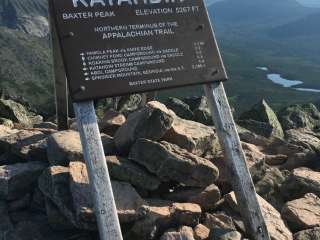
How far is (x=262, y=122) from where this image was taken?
22297 millimetres

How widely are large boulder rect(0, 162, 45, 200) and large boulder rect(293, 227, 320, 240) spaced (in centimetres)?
634

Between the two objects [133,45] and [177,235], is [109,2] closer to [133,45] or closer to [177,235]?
[133,45]

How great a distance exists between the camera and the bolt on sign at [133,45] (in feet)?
31.9

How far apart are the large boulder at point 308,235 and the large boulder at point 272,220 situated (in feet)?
0.62

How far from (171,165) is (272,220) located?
2.66 metres

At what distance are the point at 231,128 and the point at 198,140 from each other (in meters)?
2.14

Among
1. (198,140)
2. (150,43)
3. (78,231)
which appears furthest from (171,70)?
(78,231)

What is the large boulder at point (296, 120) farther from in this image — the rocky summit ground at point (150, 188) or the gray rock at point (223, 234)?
the gray rock at point (223, 234)

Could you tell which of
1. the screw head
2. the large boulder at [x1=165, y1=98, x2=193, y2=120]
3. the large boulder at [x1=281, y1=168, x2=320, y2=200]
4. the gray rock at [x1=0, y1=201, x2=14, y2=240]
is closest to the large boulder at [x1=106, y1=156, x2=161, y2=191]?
the gray rock at [x1=0, y1=201, x2=14, y2=240]

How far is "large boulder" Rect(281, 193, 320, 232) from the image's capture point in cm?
1190

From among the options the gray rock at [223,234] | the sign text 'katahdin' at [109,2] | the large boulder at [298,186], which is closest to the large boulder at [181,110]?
the large boulder at [298,186]

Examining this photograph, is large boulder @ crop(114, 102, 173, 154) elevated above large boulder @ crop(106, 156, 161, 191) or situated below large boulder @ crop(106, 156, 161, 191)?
above

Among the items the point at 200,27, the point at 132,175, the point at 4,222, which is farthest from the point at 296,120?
the point at 4,222

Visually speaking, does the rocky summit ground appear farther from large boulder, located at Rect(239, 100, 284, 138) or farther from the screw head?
large boulder, located at Rect(239, 100, 284, 138)
